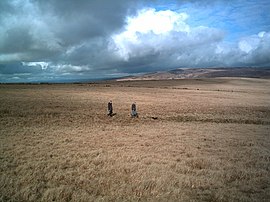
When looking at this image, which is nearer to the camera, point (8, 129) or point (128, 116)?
point (8, 129)

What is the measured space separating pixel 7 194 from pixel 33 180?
51.3 inches

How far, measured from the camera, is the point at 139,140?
17516mm

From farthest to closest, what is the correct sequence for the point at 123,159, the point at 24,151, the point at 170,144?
1. the point at 170,144
2. the point at 24,151
3. the point at 123,159

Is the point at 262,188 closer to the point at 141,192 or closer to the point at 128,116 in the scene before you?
the point at 141,192

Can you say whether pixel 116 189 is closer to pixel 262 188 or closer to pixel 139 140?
pixel 262 188

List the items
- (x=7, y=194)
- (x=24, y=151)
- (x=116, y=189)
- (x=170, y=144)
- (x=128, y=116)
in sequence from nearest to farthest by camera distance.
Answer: (x=7, y=194), (x=116, y=189), (x=24, y=151), (x=170, y=144), (x=128, y=116)

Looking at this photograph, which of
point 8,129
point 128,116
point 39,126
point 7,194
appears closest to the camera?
point 7,194

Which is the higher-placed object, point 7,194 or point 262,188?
point 7,194

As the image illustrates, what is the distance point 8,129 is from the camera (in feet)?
64.1

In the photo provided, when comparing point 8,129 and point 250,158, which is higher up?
point 8,129

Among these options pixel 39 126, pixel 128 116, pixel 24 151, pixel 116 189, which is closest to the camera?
pixel 116 189

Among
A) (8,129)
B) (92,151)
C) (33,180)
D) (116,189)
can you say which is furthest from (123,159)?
(8,129)

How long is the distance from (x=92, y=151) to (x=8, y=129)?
9242mm

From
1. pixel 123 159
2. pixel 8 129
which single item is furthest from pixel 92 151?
pixel 8 129
